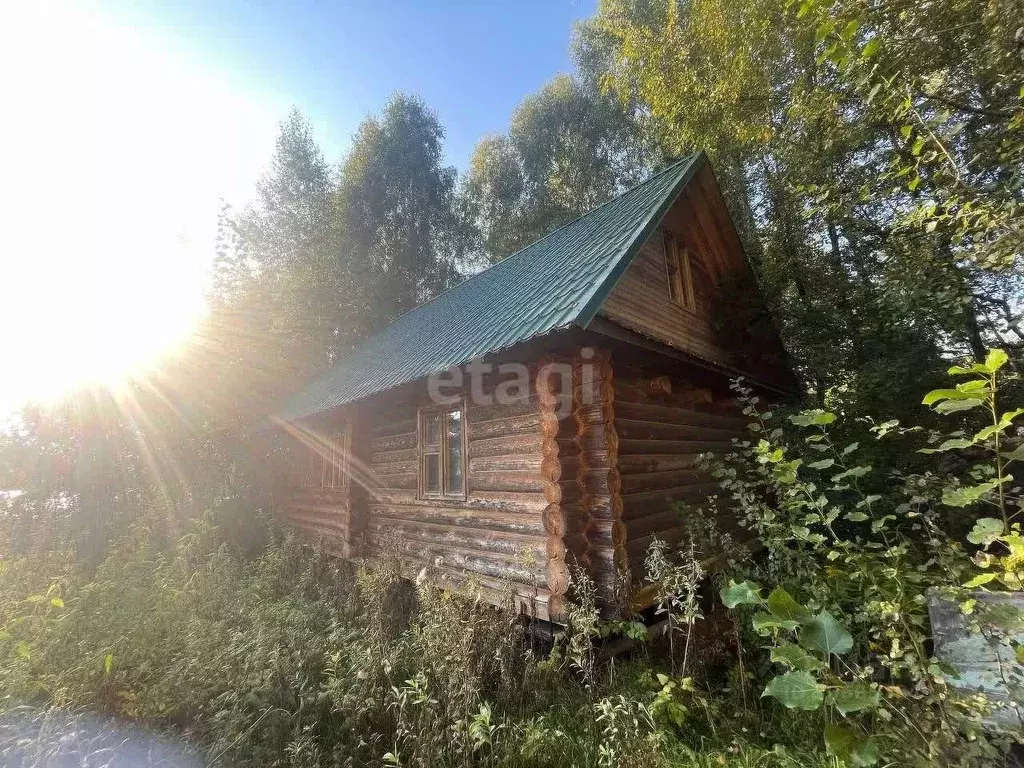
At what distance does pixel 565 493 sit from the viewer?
5098mm

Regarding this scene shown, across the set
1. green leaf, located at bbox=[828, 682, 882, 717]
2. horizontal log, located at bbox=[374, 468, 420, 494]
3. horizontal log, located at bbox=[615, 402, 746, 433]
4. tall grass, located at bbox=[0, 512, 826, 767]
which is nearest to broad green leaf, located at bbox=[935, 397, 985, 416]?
green leaf, located at bbox=[828, 682, 882, 717]

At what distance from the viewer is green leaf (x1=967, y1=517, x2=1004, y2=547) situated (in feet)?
7.55

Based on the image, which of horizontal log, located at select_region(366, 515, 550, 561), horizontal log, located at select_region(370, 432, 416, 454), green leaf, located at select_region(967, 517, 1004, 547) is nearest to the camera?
green leaf, located at select_region(967, 517, 1004, 547)

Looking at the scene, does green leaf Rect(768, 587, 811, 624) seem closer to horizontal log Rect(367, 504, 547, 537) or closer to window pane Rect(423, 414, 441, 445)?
horizontal log Rect(367, 504, 547, 537)

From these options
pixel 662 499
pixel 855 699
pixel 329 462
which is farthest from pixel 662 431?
pixel 329 462

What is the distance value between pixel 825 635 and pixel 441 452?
5.42 metres

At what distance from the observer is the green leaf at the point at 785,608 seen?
2.72m

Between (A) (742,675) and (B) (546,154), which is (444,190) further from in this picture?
(A) (742,675)

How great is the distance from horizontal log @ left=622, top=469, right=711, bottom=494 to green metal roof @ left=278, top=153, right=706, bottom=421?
241 cm

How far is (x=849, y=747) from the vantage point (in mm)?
2453

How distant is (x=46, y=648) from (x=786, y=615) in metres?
7.63

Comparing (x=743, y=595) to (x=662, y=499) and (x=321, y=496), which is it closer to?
(x=662, y=499)

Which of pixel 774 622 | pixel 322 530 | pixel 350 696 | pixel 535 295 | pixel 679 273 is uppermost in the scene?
pixel 679 273

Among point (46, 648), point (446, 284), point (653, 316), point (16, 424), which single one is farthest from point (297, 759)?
point (446, 284)
